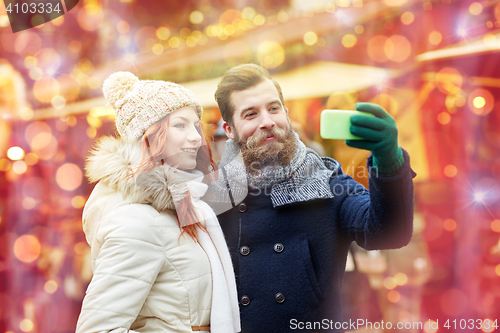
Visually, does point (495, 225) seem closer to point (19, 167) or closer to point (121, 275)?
point (121, 275)

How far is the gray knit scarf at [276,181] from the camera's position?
0.84m

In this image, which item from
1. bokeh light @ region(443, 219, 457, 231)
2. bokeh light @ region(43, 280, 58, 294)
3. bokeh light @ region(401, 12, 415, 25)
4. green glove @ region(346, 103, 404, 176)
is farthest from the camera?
bokeh light @ region(43, 280, 58, 294)

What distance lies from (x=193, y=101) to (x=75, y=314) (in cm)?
144

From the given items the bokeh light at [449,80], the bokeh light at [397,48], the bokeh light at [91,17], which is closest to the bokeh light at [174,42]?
the bokeh light at [91,17]

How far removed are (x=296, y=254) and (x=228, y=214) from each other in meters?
0.21

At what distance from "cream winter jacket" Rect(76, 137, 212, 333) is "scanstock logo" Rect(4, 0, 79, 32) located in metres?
0.96

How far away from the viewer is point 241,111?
0.87 metres

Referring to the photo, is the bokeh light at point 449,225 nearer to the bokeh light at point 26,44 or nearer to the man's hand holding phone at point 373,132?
the man's hand holding phone at point 373,132

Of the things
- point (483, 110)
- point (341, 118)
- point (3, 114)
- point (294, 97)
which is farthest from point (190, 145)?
point (483, 110)

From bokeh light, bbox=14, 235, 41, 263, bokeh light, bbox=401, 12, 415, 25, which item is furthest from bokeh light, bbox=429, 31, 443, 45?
bokeh light, bbox=14, 235, 41, 263

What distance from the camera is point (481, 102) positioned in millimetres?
1427

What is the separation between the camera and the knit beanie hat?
0.75m

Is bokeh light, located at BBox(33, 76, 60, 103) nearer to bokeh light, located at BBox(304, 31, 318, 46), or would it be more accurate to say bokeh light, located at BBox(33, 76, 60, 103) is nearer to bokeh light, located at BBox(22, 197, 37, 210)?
bokeh light, located at BBox(22, 197, 37, 210)

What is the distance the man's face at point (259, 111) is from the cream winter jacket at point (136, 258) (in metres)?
0.26
